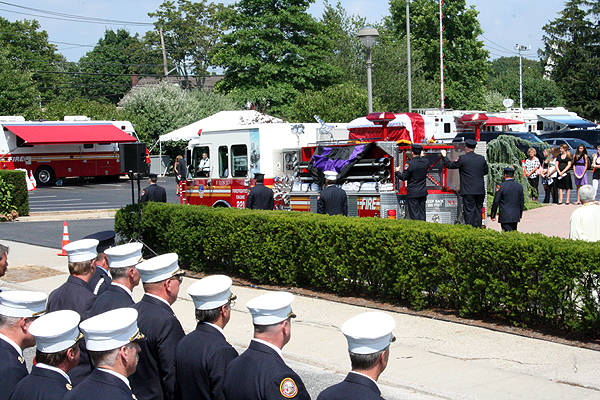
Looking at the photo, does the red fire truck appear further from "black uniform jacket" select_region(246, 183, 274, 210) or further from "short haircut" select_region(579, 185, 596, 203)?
"short haircut" select_region(579, 185, 596, 203)

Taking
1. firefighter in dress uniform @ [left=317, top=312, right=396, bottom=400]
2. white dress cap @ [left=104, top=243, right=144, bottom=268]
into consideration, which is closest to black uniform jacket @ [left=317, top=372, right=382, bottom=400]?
firefighter in dress uniform @ [left=317, top=312, right=396, bottom=400]

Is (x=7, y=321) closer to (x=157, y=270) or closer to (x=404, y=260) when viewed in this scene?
(x=157, y=270)

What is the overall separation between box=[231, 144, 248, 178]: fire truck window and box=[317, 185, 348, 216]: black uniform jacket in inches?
173

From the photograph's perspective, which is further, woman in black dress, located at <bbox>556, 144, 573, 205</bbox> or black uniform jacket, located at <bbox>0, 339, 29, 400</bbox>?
woman in black dress, located at <bbox>556, 144, 573, 205</bbox>

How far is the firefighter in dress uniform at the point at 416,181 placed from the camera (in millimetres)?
11875

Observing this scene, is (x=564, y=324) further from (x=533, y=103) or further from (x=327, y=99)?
(x=533, y=103)

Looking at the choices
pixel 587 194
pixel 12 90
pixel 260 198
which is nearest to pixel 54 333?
pixel 587 194

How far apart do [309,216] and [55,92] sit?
82.3 meters

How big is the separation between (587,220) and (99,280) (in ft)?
20.6

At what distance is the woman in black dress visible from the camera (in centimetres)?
1861

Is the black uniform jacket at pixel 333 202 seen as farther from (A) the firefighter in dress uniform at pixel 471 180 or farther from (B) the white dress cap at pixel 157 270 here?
(B) the white dress cap at pixel 157 270

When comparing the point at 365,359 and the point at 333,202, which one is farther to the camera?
the point at 333,202

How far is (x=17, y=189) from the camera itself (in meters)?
22.6

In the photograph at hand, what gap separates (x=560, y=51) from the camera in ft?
228
